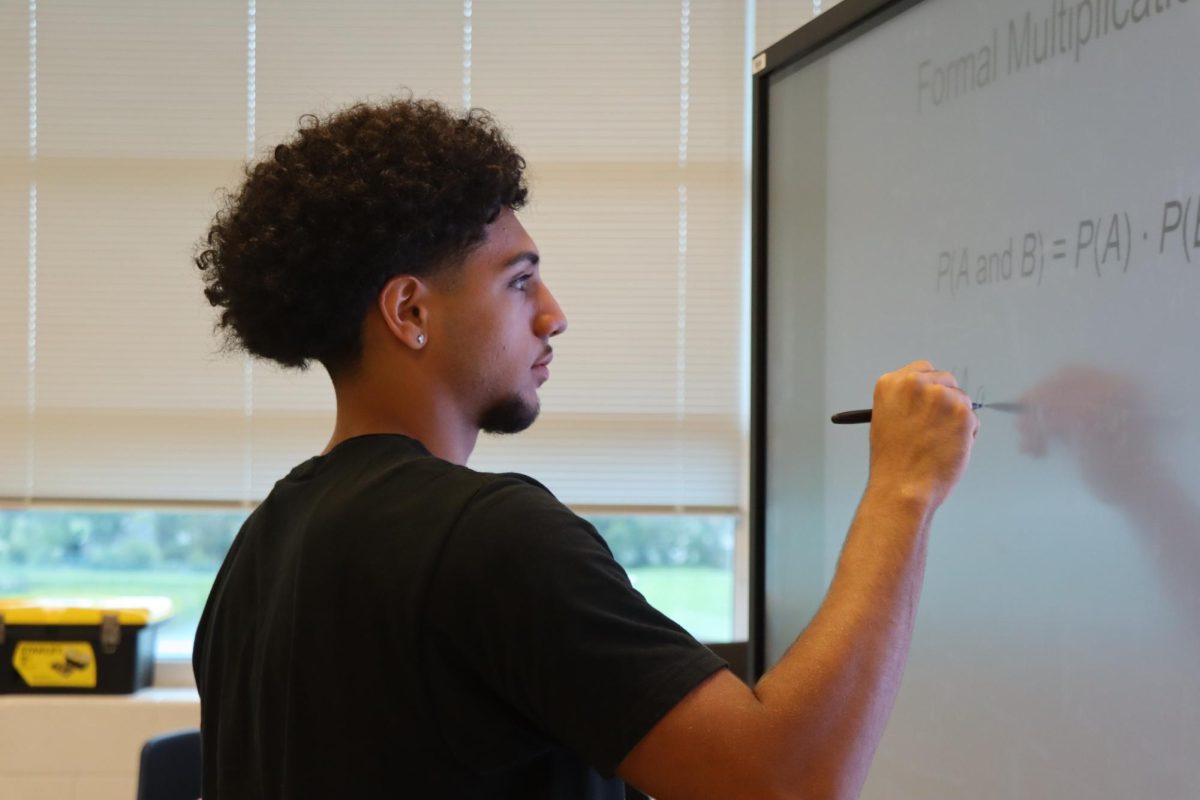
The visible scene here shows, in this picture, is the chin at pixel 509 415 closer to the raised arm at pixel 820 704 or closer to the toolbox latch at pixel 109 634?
the raised arm at pixel 820 704

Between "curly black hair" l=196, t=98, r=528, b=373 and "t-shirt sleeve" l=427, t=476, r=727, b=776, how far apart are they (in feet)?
1.03

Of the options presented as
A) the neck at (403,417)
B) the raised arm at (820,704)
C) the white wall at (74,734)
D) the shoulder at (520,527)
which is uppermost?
the neck at (403,417)

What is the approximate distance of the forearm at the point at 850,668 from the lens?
0.80m

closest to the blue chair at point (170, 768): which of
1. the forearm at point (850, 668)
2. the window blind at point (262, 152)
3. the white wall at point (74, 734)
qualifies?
the white wall at point (74, 734)

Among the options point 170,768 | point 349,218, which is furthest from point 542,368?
point 170,768

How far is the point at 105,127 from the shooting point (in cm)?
303

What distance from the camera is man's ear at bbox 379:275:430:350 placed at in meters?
1.09

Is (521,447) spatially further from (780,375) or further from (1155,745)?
(1155,745)

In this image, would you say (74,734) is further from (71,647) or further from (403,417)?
(403,417)

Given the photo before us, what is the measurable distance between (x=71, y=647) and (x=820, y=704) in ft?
8.04

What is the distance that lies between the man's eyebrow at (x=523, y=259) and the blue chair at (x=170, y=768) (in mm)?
1345

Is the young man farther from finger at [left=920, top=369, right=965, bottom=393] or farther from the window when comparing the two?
the window

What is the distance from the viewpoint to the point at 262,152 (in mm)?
3020

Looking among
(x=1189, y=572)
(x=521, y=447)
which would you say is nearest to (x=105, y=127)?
(x=521, y=447)
